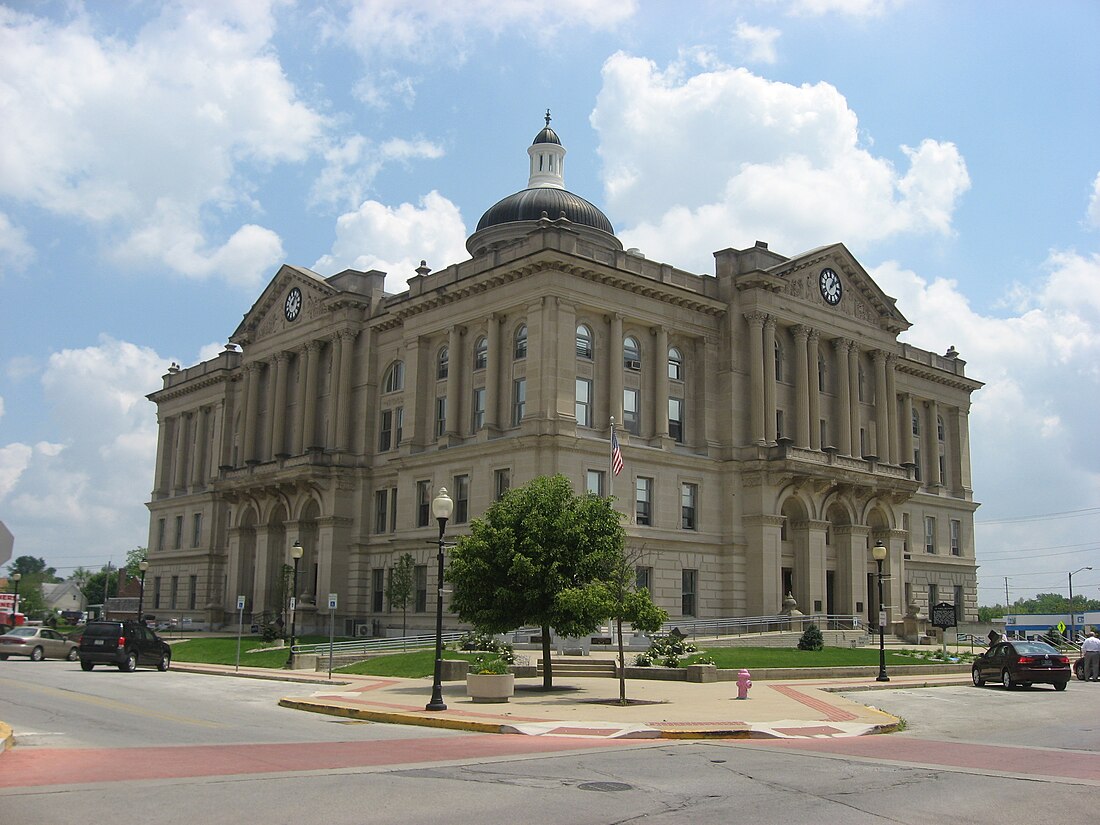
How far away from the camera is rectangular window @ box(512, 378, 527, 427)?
52.7 metres

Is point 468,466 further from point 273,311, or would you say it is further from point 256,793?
point 256,793

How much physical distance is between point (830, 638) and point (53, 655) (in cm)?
3615

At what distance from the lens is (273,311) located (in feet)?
237

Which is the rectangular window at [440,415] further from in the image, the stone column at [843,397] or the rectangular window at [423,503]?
the stone column at [843,397]

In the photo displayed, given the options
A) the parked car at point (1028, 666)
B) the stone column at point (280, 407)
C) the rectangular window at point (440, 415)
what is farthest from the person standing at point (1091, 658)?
the stone column at point (280, 407)

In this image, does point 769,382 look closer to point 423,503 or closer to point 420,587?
point 423,503

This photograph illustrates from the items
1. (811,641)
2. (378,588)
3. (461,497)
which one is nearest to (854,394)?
(811,641)

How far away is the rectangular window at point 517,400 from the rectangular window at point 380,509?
459 inches

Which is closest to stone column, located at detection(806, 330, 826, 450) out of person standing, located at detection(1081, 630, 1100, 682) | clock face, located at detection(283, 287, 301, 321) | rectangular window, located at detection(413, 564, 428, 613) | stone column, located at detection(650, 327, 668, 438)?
stone column, located at detection(650, 327, 668, 438)

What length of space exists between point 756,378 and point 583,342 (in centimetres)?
1036

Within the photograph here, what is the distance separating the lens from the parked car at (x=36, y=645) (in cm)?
4616

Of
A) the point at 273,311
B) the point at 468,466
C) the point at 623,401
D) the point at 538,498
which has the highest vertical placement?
the point at 273,311

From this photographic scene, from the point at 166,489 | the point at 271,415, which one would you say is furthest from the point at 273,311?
the point at 166,489

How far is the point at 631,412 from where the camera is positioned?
5425cm
